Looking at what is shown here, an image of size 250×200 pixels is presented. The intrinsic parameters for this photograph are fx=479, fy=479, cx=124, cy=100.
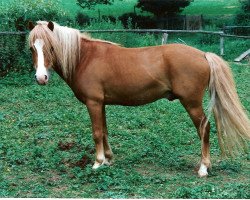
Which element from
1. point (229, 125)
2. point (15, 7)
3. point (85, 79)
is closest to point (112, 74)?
point (85, 79)

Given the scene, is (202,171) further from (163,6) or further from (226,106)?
Answer: (163,6)

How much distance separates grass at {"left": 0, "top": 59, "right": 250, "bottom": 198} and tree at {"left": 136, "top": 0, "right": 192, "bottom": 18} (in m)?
14.4

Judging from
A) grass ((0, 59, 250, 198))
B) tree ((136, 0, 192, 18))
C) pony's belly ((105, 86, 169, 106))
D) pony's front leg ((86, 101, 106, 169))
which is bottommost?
grass ((0, 59, 250, 198))

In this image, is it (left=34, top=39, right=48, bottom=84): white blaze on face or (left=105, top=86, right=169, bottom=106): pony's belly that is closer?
(left=34, top=39, right=48, bottom=84): white blaze on face

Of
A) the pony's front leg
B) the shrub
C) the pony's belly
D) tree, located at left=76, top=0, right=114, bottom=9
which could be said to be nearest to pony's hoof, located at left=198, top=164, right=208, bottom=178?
the pony's belly

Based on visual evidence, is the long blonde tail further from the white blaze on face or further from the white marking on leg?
the white blaze on face

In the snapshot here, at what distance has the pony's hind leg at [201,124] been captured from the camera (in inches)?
232

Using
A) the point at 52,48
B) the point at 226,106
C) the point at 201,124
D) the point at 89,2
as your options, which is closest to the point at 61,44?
the point at 52,48

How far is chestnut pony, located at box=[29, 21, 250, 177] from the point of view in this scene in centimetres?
584

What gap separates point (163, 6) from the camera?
2492cm

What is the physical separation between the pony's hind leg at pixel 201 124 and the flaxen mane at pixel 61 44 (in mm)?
1491

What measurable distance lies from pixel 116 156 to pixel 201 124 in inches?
58.8

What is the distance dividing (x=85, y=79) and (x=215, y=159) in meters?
2.16

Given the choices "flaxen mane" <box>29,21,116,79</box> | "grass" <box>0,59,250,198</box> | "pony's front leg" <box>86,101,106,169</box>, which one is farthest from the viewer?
"pony's front leg" <box>86,101,106,169</box>
